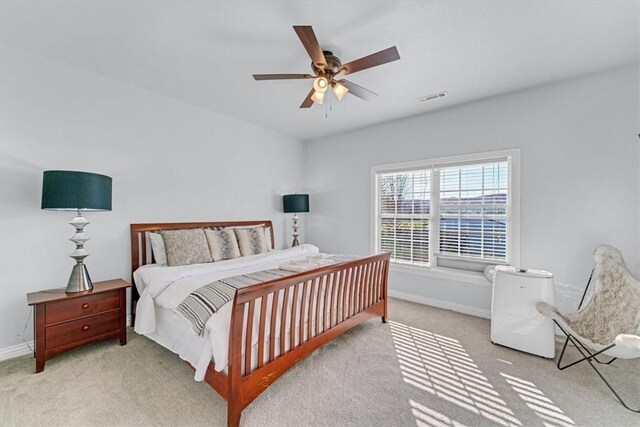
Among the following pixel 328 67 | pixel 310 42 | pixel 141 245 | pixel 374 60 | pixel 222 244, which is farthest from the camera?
pixel 222 244

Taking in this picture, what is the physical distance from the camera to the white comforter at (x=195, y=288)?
167 centimetres

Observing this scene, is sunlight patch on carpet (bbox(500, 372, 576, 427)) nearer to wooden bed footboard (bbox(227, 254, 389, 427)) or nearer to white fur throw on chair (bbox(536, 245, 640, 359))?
white fur throw on chair (bbox(536, 245, 640, 359))

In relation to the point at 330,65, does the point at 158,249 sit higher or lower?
lower

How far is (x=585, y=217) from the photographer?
2.72m

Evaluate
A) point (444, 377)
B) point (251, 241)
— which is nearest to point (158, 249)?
point (251, 241)

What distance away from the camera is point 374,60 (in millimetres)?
1934

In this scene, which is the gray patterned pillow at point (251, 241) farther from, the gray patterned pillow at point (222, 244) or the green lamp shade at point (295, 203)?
the green lamp shade at point (295, 203)

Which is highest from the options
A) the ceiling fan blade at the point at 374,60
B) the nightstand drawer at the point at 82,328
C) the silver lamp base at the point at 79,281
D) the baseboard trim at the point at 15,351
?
the ceiling fan blade at the point at 374,60

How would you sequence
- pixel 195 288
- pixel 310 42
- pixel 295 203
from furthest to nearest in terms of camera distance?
pixel 295 203 < pixel 195 288 < pixel 310 42

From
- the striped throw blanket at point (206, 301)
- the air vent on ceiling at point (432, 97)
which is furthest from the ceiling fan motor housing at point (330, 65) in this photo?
the striped throw blanket at point (206, 301)

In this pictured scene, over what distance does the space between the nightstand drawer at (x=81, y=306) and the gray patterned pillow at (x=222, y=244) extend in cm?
96

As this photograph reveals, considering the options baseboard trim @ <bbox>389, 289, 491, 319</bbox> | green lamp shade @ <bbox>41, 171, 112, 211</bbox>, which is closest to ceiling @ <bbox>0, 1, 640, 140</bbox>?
green lamp shade @ <bbox>41, 171, 112, 211</bbox>

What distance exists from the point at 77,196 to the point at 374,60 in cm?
259

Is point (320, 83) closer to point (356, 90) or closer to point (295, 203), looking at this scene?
point (356, 90)
